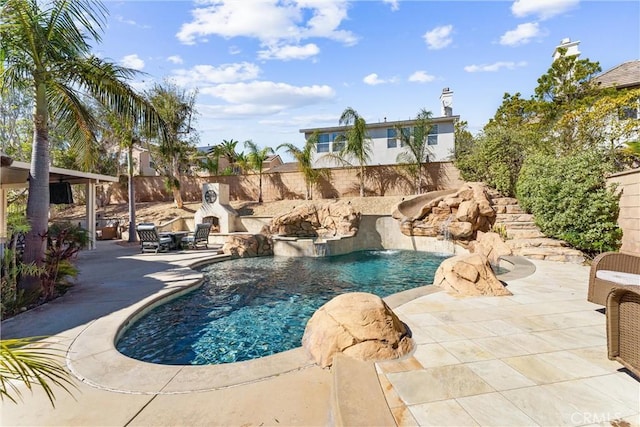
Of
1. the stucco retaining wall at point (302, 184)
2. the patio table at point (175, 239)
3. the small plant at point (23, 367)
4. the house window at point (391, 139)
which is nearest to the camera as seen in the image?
the small plant at point (23, 367)

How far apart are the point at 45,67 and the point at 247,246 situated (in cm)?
813

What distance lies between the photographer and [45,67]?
604 cm

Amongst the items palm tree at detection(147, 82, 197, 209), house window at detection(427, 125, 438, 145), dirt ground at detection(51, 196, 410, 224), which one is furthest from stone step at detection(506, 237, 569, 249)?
palm tree at detection(147, 82, 197, 209)

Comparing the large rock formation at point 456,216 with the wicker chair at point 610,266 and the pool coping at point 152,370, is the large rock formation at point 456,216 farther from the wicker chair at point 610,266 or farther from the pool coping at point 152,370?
the pool coping at point 152,370

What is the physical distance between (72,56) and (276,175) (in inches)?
662

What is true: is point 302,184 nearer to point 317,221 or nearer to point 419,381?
point 317,221

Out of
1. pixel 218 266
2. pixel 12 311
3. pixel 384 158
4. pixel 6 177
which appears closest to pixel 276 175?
pixel 384 158

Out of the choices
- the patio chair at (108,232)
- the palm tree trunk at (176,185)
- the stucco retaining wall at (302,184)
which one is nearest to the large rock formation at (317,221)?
the stucco retaining wall at (302,184)

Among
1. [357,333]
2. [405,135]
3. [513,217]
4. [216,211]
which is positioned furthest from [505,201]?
[216,211]

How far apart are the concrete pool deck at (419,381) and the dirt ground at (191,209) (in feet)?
45.6

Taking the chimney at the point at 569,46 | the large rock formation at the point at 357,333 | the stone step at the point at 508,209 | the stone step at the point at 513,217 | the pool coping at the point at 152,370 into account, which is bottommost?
the pool coping at the point at 152,370

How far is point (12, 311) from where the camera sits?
17.0ft

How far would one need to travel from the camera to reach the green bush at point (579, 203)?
823 centimetres

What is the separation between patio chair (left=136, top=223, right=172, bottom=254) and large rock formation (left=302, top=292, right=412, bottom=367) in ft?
34.7
